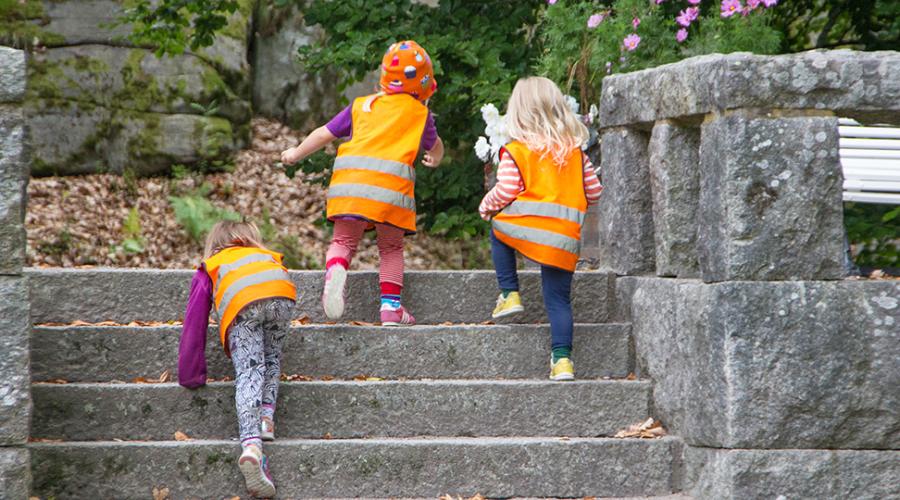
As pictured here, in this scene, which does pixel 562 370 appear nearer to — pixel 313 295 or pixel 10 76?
pixel 313 295

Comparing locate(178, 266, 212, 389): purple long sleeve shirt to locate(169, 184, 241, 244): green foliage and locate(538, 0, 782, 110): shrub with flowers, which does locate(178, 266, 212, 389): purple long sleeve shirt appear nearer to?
locate(538, 0, 782, 110): shrub with flowers

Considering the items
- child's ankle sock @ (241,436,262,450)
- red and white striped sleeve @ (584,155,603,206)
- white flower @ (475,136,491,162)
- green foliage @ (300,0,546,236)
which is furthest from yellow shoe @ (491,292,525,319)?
green foliage @ (300,0,546,236)

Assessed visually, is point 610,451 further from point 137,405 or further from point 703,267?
point 137,405

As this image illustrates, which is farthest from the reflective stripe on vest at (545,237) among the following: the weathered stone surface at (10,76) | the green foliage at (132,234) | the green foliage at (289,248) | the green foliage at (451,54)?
the green foliage at (132,234)

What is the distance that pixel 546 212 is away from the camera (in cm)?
543

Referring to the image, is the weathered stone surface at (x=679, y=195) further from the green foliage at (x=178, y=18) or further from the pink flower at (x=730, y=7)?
the green foliage at (x=178, y=18)

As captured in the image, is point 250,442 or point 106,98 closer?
point 250,442

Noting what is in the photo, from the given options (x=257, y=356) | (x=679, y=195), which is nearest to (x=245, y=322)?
(x=257, y=356)

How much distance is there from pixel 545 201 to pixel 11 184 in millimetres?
2340

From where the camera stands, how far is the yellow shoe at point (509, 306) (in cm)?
556

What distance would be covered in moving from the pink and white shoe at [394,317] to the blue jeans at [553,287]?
473mm

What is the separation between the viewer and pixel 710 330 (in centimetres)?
454

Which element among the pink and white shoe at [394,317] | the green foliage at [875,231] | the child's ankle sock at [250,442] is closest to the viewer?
the child's ankle sock at [250,442]

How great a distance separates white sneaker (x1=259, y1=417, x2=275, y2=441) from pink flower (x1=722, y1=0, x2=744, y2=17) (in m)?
3.63
